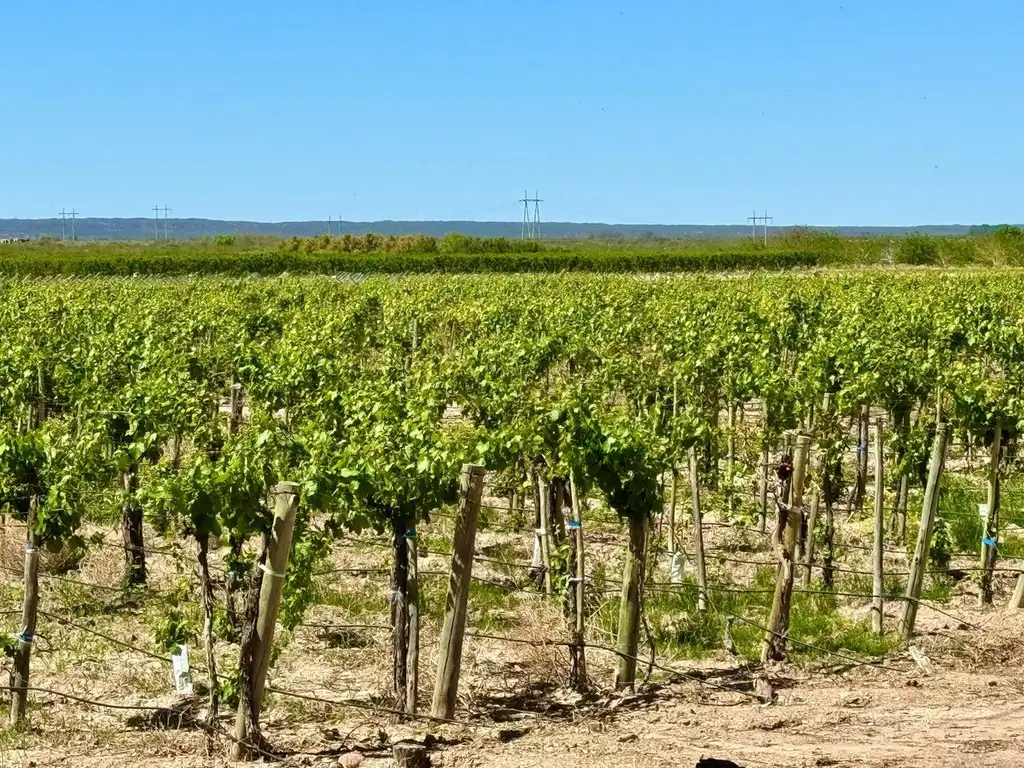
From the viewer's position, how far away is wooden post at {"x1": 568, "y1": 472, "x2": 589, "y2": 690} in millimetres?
8031

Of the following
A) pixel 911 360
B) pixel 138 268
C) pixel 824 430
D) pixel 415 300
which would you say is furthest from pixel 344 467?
pixel 138 268

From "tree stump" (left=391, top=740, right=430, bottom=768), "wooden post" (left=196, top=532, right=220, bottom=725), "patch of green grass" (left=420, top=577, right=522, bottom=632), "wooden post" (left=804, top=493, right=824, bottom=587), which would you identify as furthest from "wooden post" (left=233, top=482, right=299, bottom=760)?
"wooden post" (left=804, top=493, right=824, bottom=587)

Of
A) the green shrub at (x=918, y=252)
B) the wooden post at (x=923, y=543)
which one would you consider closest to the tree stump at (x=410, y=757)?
the wooden post at (x=923, y=543)

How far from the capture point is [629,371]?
1227 centimetres

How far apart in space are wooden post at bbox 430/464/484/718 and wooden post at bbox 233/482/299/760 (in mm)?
1043

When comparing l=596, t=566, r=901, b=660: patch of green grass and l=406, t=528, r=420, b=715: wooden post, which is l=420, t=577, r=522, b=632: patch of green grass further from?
l=406, t=528, r=420, b=715: wooden post

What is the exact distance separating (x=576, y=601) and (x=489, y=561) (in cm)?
307

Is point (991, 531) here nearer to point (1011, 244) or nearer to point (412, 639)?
point (412, 639)

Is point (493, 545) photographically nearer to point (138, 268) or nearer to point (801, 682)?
point (801, 682)

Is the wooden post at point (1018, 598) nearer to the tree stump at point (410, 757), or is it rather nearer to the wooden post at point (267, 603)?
the tree stump at point (410, 757)

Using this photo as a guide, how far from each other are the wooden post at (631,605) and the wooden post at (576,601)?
0.81 ft

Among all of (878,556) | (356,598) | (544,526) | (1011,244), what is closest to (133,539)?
(356,598)

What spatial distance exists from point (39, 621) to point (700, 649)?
16.5 ft

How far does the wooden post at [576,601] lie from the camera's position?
8.03 meters
